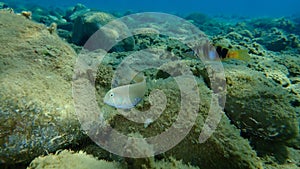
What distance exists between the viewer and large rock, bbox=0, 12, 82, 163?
1642 mm

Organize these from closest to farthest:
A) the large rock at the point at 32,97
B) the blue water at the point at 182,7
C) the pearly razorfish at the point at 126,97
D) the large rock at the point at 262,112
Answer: the large rock at the point at 32,97 < the pearly razorfish at the point at 126,97 < the large rock at the point at 262,112 < the blue water at the point at 182,7

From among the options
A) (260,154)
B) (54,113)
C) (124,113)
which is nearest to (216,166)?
(260,154)

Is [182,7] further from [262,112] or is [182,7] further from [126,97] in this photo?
[126,97]

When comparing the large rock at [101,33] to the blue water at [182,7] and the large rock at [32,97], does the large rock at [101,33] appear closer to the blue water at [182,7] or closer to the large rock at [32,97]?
the large rock at [32,97]

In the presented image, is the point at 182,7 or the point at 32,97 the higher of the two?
the point at 182,7

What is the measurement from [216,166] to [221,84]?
3.18 feet

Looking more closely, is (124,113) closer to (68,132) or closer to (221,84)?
(68,132)

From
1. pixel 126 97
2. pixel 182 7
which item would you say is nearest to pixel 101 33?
pixel 126 97

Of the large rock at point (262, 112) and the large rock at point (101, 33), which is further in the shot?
the large rock at point (101, 33)

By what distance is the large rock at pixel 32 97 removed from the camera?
1642 millimetres

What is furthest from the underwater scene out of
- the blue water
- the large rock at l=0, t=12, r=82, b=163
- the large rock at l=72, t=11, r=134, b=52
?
the blue water

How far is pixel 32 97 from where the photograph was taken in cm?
174

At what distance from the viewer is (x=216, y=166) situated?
181cm

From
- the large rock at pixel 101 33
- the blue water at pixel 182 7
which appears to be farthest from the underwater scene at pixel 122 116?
the blue water at pixel 182 7
